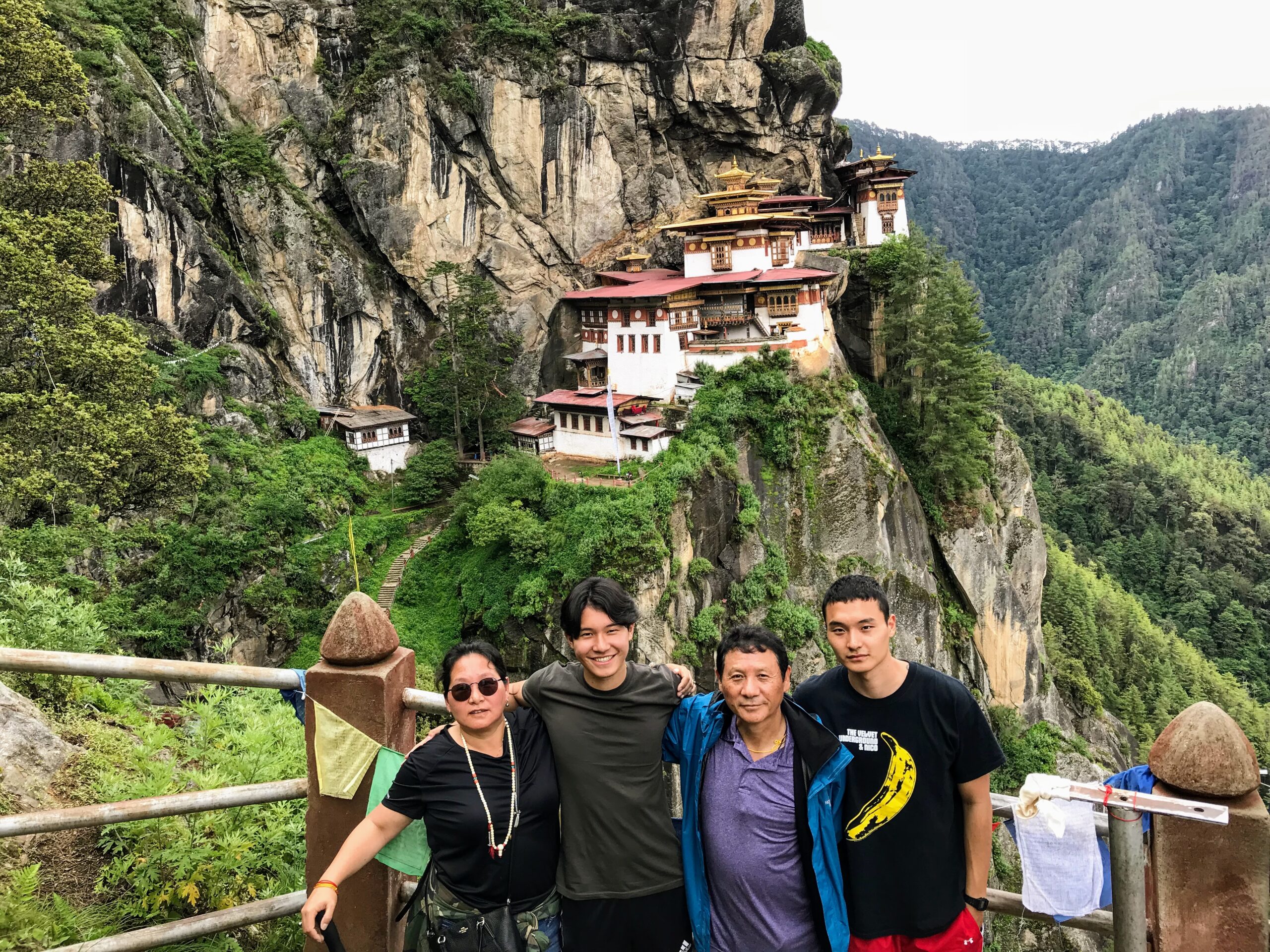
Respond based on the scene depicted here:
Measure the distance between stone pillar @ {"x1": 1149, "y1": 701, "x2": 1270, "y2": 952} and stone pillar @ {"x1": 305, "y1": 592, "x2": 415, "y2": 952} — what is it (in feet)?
10.7

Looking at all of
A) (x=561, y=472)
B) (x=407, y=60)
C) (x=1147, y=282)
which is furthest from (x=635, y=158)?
(x=1147, y=282)

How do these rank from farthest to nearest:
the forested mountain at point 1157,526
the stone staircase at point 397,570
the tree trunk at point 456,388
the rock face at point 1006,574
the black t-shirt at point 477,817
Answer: the forested mountain at point 1157,526 < the rock face at point 1006,574 < the tree trunk at point 456,388 < the stone staircase at point 397,570 < the black t-shirt at point 477,817

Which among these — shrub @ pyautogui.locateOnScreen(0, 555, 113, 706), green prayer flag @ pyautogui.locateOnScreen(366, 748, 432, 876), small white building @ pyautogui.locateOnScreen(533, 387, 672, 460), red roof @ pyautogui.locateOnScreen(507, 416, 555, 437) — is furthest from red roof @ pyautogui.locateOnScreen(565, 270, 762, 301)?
green prayer flag @ pyautogui.locateOnScreen(366, 748, 432, 876)

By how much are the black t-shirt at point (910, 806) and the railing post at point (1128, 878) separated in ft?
1.64

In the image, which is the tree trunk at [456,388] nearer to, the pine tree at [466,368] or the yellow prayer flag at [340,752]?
the pine tree at [466,368]

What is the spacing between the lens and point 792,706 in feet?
12.3

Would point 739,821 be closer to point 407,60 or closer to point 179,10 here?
point 407,60

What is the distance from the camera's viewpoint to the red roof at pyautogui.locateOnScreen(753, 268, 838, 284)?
95.1 feet

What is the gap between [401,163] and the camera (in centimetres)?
3259

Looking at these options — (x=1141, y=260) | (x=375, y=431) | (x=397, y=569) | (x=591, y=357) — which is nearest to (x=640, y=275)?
(x=591, y=357)

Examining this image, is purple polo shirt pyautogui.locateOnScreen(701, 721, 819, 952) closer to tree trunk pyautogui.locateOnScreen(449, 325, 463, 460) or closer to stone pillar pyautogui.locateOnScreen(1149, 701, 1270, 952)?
stone pillar pyautogui.locateOnScreen(1149, 701, 1270, 952)

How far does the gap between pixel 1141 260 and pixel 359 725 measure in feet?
573

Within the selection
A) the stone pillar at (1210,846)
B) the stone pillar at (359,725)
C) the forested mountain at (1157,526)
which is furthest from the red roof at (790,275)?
the forested mountain at (1157,526)

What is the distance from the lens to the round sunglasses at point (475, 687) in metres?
3.52
